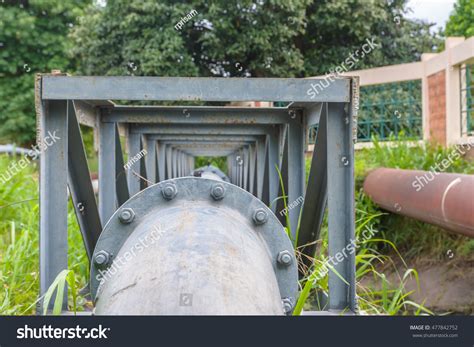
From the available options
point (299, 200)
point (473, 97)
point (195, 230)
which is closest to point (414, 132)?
point (473, 97)

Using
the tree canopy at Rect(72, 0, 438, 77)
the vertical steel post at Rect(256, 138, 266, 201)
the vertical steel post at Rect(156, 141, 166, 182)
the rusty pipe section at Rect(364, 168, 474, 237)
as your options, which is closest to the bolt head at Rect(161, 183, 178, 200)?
the rusty pipe section at Rect(364, 168, 474, 237)

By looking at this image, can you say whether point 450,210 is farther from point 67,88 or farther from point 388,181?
point 67,88

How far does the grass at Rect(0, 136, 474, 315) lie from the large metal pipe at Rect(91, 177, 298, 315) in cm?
59

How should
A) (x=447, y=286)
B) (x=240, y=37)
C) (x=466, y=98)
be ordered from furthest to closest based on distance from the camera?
(x=240, y=37) → (x=466, y=98) → (x=447, y=286)

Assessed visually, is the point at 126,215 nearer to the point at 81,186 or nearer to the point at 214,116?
the point at 81,186

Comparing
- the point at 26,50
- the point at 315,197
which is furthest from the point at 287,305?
the point at 26,50

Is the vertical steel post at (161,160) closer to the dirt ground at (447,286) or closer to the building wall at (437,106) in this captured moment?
the dirt ground at (447,286)

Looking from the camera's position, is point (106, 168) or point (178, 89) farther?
point (106, 168)

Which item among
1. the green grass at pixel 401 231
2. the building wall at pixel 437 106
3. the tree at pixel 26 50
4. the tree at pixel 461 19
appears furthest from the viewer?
the tree at pixel 461 19

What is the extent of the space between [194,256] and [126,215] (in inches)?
19.5

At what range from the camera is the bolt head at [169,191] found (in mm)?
1882

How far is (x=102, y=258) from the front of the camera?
1.89m

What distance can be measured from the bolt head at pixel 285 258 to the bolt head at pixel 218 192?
26cm

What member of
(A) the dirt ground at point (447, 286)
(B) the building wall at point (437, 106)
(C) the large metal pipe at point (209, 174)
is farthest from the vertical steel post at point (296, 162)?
(B) the building wall at point (437, 106)
